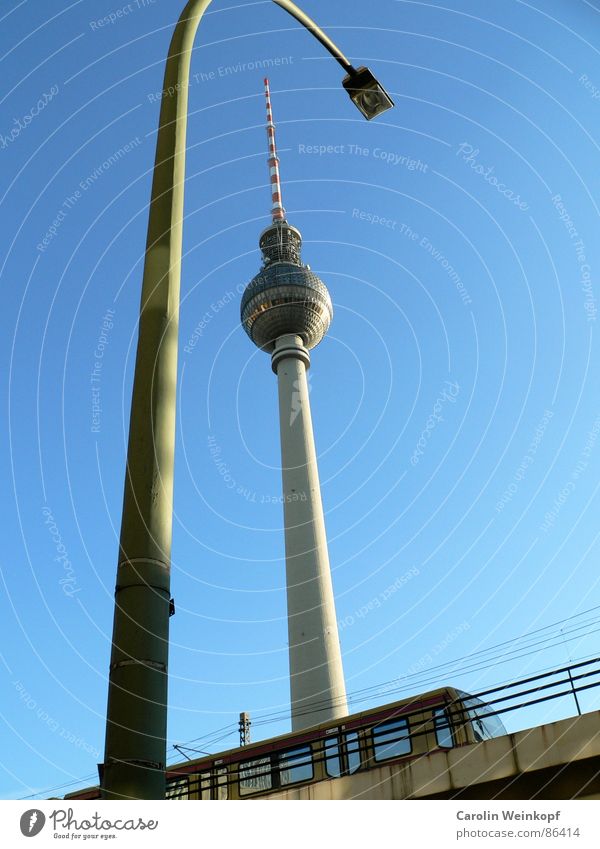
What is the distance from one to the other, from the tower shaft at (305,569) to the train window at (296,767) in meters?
18.6

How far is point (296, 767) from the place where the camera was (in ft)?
48.6

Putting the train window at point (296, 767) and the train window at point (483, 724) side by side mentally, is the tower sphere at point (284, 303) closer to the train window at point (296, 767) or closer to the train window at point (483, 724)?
the train window at point (296, 767)

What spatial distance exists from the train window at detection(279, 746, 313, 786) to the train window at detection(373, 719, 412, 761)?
159 centimetres

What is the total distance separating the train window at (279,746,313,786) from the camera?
15.0m

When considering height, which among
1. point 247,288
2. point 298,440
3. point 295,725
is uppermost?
point 247,288

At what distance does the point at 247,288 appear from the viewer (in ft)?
189

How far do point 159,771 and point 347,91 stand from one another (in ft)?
17.2

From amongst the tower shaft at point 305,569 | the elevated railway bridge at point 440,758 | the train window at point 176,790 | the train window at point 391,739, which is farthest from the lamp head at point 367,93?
the tower shaft at point 305,569

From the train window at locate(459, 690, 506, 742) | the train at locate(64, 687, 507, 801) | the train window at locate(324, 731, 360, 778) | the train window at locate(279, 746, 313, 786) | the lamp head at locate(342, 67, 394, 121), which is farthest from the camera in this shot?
the train window at locate(279, 746, 313, 786)

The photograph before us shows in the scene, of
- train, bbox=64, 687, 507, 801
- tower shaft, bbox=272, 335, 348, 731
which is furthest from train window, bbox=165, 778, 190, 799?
tower shaft, bbox=272, 335, 348, 731

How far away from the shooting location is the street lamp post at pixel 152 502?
2.51m

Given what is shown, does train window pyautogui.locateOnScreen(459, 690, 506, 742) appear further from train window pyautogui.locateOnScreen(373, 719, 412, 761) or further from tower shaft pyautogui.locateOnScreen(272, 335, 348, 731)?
tower shaft pyautogui.locateOnScreen(272, 335, 348, 731)
